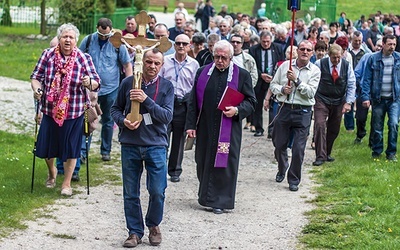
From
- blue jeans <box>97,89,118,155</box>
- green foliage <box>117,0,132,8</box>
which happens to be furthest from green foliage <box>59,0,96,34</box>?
blue jeans <box>97,89,118,155</box>

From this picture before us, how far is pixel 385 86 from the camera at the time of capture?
46.4ft

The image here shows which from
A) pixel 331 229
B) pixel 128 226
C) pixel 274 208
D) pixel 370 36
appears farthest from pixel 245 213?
pixel 370 36

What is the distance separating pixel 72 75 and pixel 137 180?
2.24 m

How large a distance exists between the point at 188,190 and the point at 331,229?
2.73 meters

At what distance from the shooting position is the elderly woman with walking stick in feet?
35.7

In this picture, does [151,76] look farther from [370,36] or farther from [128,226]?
[370,36]

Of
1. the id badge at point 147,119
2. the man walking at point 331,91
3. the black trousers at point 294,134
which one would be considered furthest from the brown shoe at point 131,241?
the man walking at point 331,91

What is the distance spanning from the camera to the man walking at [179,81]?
12.6m

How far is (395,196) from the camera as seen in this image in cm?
1155

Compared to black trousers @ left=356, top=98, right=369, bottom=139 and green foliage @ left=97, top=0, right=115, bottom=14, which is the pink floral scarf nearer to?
black trousers @ left=356, top=98, right=369, bottom=139

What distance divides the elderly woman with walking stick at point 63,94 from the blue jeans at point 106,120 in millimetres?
2375

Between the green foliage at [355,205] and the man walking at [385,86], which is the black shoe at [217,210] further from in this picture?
the man walking at [385,86]

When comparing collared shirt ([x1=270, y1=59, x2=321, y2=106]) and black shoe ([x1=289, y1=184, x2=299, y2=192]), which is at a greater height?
collared shirt ([x1=270, y1=59, x2=321, y2=106])

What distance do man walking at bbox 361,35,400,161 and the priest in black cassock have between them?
3.80 metres
